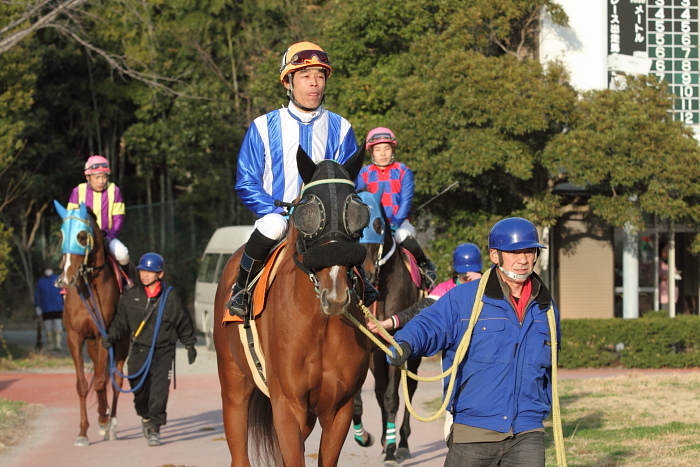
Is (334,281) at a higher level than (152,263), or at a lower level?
higher

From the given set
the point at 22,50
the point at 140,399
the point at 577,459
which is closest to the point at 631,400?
the point at 577,459

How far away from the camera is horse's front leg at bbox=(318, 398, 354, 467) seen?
210 inches

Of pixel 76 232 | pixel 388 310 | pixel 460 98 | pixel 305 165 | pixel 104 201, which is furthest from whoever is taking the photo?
pixel 460 98

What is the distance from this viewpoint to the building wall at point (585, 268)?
21672 millimetres

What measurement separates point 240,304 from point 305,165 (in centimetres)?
118

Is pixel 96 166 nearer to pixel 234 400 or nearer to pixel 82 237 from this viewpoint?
pixel 82 237

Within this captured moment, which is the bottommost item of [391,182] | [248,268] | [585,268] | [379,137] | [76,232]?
[585,268]

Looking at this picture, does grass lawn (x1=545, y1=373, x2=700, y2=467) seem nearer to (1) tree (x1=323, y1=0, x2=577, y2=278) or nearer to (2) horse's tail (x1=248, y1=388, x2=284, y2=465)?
(2) horse's tail (x1=248, y1=388, x2=284, y2=465)

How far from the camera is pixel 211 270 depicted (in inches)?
846

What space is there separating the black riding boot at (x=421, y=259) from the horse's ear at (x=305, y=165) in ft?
14.8

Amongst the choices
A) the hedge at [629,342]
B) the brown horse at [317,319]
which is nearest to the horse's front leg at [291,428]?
the brown horse at [317,319]

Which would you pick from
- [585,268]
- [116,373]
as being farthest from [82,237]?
[585,268]

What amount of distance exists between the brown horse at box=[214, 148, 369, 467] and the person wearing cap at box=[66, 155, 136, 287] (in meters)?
6.29

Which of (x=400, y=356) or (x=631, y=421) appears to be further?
(x=631, y=421)
